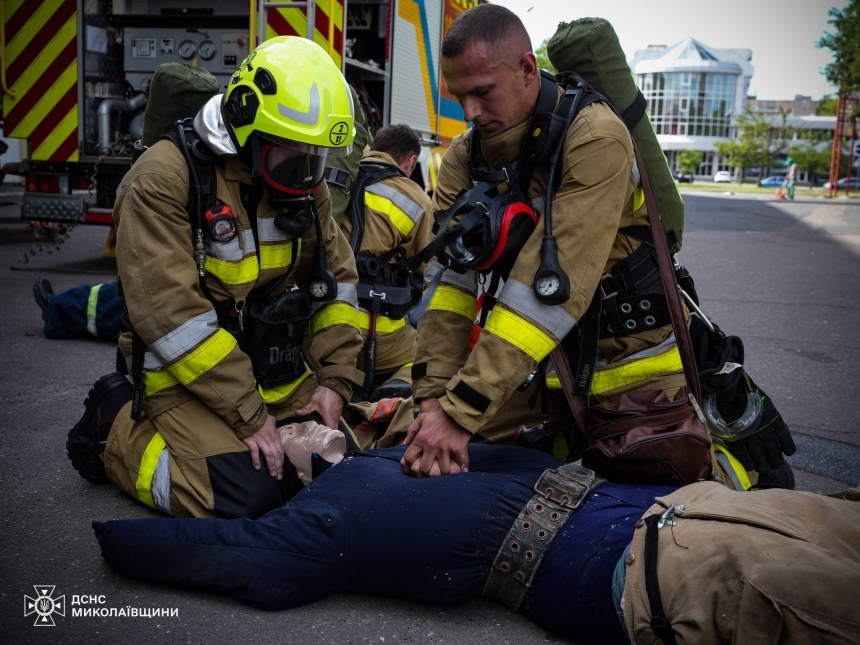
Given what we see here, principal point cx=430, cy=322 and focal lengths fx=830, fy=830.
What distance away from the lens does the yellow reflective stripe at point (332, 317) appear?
338cm

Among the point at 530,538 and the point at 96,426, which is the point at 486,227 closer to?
the point at 530,538

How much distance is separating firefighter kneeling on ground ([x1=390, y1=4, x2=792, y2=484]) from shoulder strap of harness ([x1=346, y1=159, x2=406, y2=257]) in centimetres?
151

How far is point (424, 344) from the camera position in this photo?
9.40ft

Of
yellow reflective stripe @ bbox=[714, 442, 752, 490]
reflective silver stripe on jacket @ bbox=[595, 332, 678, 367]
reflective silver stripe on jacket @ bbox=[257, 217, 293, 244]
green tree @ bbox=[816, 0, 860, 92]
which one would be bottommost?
yellow reflective stripe @ bbox=[714, 442, 752, 490]

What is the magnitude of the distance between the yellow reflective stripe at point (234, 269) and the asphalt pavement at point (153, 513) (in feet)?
2.91

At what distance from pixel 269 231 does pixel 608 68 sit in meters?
1.33

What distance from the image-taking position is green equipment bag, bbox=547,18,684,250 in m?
2.79

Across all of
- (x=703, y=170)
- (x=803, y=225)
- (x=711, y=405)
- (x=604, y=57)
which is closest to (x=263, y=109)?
(x=604, y=57)

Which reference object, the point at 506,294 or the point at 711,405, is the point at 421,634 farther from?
the point at 711,405

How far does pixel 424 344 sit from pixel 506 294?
1.64ft

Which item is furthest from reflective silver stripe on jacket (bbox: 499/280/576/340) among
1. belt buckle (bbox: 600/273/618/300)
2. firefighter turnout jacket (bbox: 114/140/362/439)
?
firefighter turnout jacket (bbox: 114/140/362/439)

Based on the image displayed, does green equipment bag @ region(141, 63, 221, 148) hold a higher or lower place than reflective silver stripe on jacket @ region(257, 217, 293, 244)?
higher

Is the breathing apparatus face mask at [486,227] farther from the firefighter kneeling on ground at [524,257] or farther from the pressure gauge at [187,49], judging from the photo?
the pressure gauge at [187,49]

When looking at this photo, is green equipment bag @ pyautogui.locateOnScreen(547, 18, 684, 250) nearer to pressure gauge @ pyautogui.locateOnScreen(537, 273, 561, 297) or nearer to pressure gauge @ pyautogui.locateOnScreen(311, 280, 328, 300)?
pressure gauge @ pyautogui.locateOnScreen(537, 273, 561, 297)
